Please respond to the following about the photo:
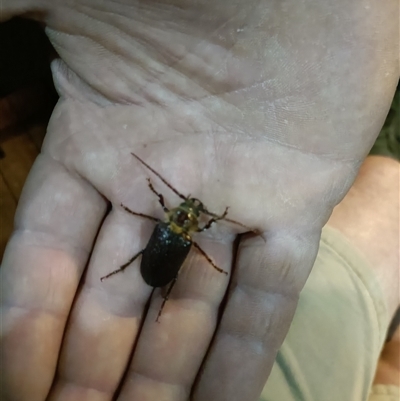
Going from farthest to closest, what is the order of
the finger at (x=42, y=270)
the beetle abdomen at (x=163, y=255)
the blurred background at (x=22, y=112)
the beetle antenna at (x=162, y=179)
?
the blurred background at (x=22, y=112), the beetle antenna at (x=162, y=179), the beetle abdomen at (x=163, y=255), the finger at (x=42, y=270)

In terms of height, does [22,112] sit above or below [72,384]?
above

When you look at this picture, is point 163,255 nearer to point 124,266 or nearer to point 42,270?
point 124,266

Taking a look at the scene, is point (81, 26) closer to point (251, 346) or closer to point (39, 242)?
point (39, 242)

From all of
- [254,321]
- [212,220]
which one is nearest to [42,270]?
[212,220]

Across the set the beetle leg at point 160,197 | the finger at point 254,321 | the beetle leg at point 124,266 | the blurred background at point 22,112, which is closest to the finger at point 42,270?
the beetle leg at point 124,266

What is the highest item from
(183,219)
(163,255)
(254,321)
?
(183,219)

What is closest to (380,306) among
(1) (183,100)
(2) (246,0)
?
(1) (183,100)

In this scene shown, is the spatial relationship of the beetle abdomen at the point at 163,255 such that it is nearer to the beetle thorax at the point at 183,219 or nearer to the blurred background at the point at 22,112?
the beetle thorax at the point at 183,219
